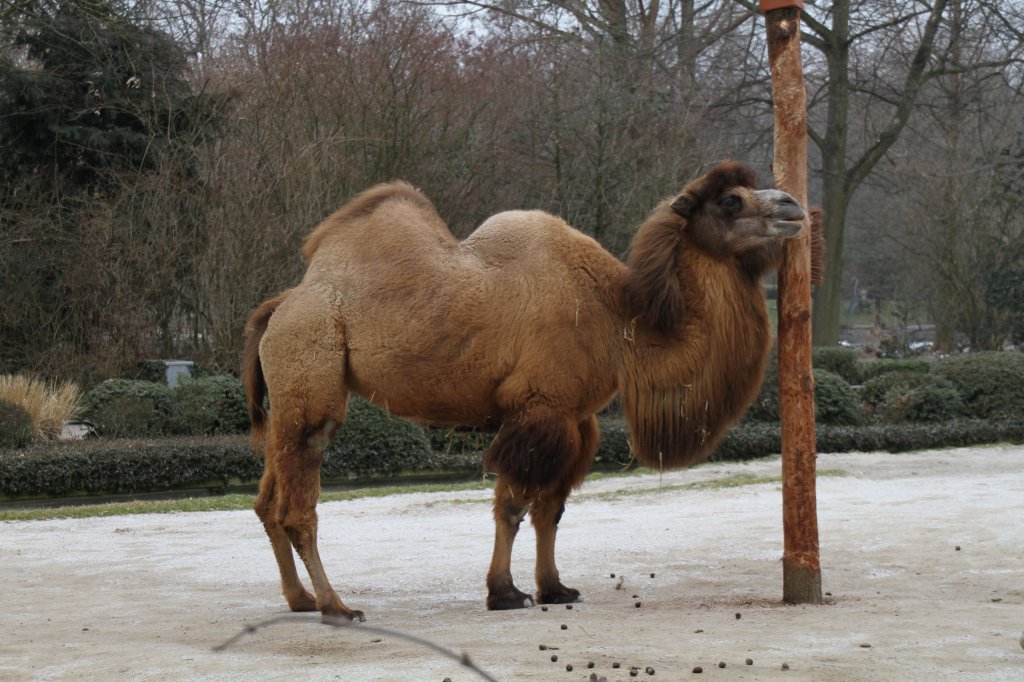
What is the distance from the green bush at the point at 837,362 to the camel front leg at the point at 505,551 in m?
18.1

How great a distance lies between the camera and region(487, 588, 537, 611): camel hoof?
722cm

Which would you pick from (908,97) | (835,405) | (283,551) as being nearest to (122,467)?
(283,551)

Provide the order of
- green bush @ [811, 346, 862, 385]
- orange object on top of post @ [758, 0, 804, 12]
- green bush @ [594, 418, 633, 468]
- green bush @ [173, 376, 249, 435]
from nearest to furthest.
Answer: orange object on top of post @ [758, 0, 804, 12] → green bush @ [173, 376, 249, 435] → green bush @ [594, 418, 633, 468] → green bush @ [811, 346, 862, 385]

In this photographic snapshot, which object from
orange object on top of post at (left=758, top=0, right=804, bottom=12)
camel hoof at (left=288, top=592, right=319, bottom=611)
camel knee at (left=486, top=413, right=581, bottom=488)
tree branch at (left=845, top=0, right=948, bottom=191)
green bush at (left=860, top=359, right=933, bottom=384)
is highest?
tree branch at (left=845, top=0, right=948, bottom=191)

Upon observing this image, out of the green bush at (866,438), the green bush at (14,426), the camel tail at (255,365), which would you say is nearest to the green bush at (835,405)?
the green bush at (866,438)

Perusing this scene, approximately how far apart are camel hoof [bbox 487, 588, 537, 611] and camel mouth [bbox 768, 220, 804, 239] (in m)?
2.56

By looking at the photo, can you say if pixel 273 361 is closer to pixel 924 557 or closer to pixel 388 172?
pixel 924 557

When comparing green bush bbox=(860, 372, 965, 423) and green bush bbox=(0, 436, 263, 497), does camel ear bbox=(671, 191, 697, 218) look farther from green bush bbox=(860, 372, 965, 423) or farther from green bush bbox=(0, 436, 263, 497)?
green bush bbox=(860, 372, 965, 423)

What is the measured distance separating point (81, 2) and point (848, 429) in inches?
510

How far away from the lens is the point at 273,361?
752 centimetres

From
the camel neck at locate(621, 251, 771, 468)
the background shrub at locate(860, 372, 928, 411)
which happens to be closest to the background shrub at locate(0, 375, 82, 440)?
the camel neck at locate(621, 251, 771, 468)

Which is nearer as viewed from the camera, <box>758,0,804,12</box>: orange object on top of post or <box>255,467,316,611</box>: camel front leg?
<box>255,467,316,611</box>: camel front leg

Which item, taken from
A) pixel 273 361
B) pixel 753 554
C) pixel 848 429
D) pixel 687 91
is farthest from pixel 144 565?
pixel 687 91

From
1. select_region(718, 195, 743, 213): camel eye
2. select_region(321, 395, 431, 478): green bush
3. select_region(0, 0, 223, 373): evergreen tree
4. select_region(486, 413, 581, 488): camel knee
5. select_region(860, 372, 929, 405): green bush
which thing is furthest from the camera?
select_region(860, 372, 929, 405): green bush
